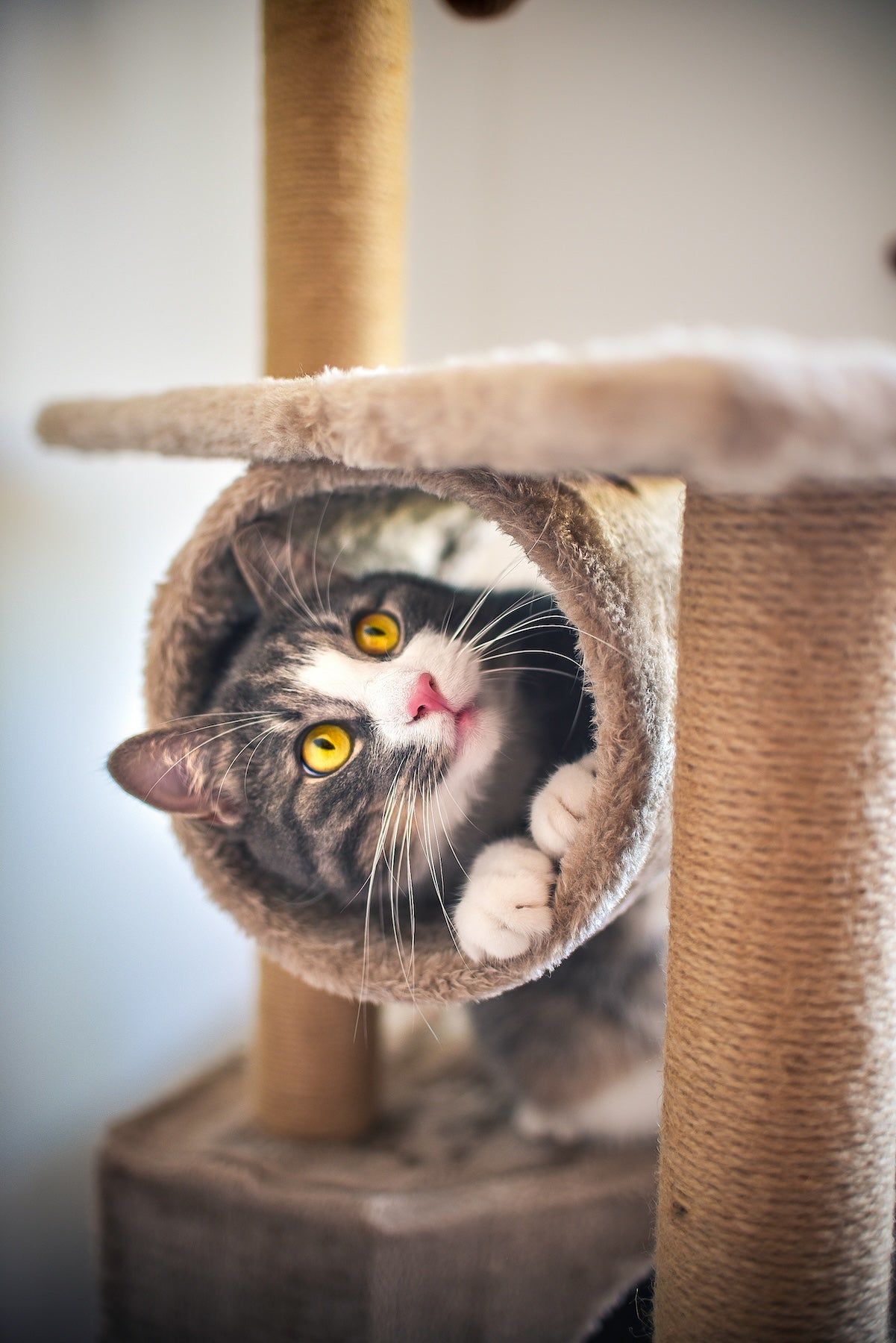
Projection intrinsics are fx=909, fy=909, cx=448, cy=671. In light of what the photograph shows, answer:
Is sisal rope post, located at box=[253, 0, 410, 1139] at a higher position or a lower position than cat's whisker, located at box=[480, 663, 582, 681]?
higher

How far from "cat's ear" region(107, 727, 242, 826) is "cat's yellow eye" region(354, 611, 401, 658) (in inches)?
7.1

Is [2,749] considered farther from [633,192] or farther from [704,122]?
[704,122]

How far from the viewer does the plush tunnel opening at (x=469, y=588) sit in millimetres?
706

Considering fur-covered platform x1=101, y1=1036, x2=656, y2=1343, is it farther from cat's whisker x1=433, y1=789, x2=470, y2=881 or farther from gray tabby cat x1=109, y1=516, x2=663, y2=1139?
cat's whisker x1=433, y1=789, x2=470, y2=881

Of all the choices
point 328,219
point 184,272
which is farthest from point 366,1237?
point 184,272

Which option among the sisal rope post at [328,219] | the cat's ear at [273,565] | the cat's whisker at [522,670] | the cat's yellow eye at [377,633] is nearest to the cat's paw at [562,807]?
the cat's whisker at [522,670]

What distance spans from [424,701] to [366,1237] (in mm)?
650

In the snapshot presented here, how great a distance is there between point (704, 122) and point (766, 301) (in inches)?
13.7

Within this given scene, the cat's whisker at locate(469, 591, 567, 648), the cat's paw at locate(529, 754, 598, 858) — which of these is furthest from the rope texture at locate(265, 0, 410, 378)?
the cat's paw at locate(529, 754, 598, 858)

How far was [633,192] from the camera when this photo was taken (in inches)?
69.6

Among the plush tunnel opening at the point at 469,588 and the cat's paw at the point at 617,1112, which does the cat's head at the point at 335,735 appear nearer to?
the plush tunnel opening at the point at 469,588

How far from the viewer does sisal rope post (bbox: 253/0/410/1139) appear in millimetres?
1026

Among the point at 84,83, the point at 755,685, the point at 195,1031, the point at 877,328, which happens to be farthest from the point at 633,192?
the point at 195,1031

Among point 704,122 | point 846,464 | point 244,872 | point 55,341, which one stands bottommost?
point 244,872
